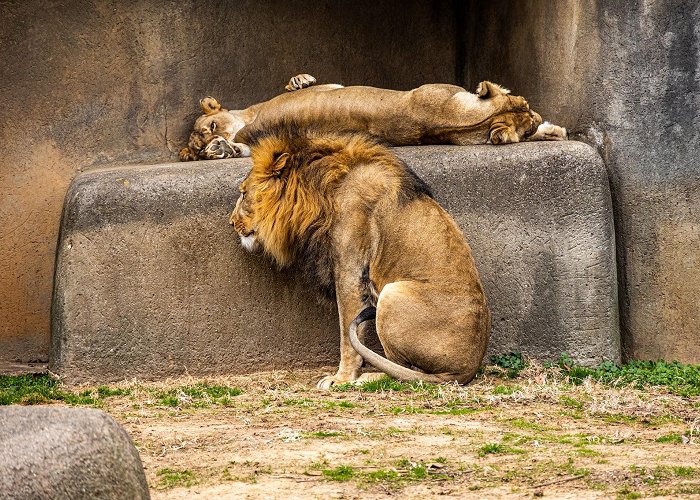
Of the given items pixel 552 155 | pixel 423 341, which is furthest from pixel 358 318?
pixel 552 155

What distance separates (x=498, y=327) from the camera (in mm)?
8188

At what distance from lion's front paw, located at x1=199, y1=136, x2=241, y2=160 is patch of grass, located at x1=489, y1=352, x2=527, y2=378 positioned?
2444mm

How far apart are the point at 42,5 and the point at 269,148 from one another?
235 centimetres

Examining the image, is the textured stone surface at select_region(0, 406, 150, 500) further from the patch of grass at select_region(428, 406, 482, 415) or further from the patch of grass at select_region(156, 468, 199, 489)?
the patch of grass at select_region(428, 406, 482, 415)

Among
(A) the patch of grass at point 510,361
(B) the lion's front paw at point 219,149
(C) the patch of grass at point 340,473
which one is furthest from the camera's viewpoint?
(B) the lion's front paw at point 219,149

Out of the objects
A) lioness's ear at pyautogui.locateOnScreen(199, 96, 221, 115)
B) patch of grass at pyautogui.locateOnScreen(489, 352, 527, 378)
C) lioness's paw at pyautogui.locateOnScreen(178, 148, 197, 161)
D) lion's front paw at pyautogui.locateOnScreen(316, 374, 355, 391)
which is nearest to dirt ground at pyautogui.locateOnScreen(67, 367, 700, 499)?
lion's front paw at pyautogui.locateOnScreen(316, 374, 355, 391)

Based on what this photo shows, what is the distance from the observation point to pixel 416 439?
18.6 feet

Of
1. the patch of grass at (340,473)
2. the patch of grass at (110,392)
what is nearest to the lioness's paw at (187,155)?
the patch of grass at (110,392)

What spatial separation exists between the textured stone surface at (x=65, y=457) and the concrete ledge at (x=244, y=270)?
4.29 m

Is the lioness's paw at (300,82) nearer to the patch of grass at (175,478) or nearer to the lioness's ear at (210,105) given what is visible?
the lioness's ear at (210,105)

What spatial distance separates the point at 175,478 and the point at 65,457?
1.53 metres

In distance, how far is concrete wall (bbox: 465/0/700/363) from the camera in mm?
8266

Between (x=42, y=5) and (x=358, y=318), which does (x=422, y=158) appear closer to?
(x=358, y=318)

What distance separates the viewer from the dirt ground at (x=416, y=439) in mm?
4777
